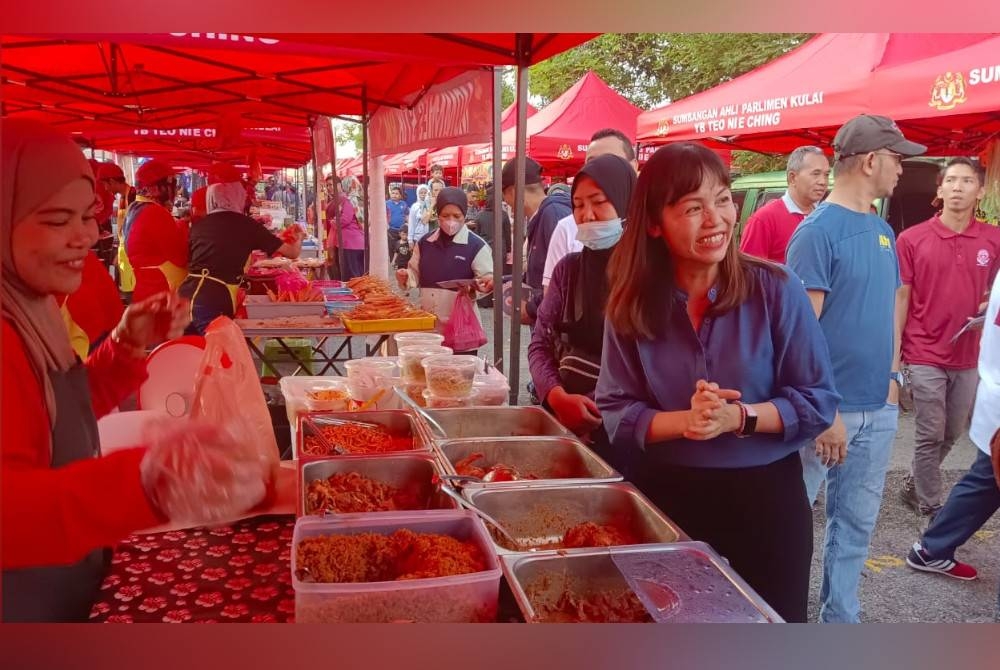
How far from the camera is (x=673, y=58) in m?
1.95

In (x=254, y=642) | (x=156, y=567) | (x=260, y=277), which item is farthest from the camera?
(x=260, y=277)

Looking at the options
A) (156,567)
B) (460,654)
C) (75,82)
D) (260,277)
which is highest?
(75,82)

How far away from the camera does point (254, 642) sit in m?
1.63

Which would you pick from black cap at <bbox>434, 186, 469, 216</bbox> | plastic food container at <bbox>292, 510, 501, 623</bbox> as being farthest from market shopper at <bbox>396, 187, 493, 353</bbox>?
plastic food container at <bbox>292, 510, 501, 623</bbox>

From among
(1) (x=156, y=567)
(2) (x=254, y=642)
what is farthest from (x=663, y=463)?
(1) (x=156, y=567)

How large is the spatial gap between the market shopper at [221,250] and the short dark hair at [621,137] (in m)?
1.22

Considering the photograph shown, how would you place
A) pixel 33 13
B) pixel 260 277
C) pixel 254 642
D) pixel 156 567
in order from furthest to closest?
pixel 260 277 → pixel 33 13 → pixel 254 642 → pixel 156 567

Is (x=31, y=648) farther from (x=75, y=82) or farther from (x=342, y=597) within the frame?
(x=75, y=82)

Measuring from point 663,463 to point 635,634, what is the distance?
1.37ft

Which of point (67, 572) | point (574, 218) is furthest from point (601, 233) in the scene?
point (67, 572)

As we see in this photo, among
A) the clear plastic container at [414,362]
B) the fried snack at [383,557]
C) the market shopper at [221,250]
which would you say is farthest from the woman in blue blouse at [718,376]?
the market shopper at [221,250]

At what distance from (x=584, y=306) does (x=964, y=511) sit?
1.16 m

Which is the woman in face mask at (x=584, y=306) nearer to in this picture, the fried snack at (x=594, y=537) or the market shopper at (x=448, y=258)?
the fried snack at (x=594, y=537)

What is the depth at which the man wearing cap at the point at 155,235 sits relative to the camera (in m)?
2.05
